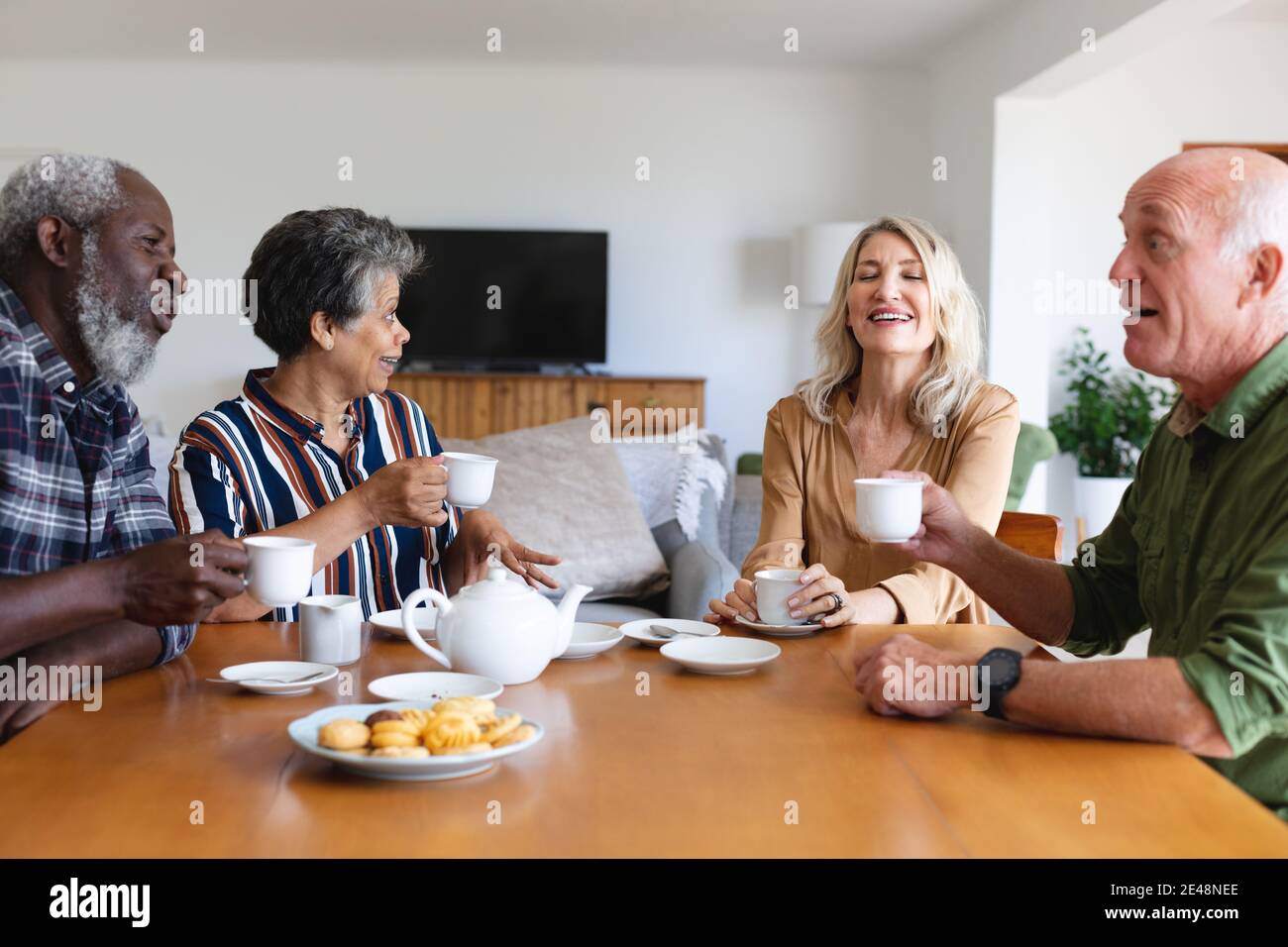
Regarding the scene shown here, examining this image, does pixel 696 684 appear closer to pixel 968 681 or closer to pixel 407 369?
pixel 968 681

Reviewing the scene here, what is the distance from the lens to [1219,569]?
4.50 feet

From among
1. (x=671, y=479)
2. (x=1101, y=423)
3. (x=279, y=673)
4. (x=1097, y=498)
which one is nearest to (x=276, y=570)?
(x=279, y=673)

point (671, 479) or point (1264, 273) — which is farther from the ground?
point (1264, 273)

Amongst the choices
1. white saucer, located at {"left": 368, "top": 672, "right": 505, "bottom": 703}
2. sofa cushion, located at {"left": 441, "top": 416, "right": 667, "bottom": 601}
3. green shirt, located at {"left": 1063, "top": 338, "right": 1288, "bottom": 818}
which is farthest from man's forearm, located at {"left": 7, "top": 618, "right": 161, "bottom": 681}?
sofa cushion, located at {"left": 441, "top": 416, "right": 667, "bottom": 601}

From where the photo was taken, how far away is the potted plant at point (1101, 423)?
6.41 meters

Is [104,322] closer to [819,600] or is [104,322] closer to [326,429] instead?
[326,429]

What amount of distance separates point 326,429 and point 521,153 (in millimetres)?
5837

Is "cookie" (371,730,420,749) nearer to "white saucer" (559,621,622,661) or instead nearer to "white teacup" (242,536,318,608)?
"white teacup" (242,536,318,608)

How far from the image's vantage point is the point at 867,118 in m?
7.69

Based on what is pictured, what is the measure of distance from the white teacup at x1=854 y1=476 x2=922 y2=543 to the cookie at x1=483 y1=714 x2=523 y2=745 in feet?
1.90

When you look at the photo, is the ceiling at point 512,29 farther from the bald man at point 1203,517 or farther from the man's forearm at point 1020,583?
the bald man at point 1203,517
